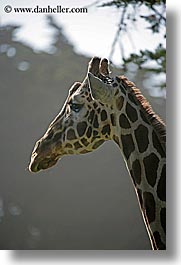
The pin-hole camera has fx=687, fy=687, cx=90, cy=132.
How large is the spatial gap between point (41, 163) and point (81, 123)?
0.53ft

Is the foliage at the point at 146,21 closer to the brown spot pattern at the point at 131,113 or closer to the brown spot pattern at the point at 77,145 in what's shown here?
the brown spot pattern at the point at 131,113

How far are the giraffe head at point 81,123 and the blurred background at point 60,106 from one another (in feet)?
0.08

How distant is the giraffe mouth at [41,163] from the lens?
196cm

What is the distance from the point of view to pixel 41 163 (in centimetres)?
196

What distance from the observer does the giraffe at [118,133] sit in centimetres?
189

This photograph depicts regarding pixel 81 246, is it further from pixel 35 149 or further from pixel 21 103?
pixel 21 103

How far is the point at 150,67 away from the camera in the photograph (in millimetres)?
2004

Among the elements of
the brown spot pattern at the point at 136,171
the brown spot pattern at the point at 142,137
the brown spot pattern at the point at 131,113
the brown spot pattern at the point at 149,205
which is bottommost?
the brown spot pattern at the point at 149,205

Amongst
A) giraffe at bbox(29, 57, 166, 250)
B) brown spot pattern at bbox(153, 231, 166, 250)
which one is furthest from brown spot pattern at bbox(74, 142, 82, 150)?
brown spot pattern at bbox(153, 231, 166, 250)

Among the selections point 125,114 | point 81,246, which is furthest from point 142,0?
point 81,246

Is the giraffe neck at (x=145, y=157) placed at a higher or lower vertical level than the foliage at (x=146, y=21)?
lower

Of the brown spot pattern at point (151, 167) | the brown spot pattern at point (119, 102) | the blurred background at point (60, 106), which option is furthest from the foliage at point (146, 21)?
the brown spot pattern at point (151, 167)

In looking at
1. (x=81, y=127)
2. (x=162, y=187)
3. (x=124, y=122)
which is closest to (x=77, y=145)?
(x=81, y=127)

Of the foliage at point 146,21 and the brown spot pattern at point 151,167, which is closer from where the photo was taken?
the brown spot pattern at point 151,167
